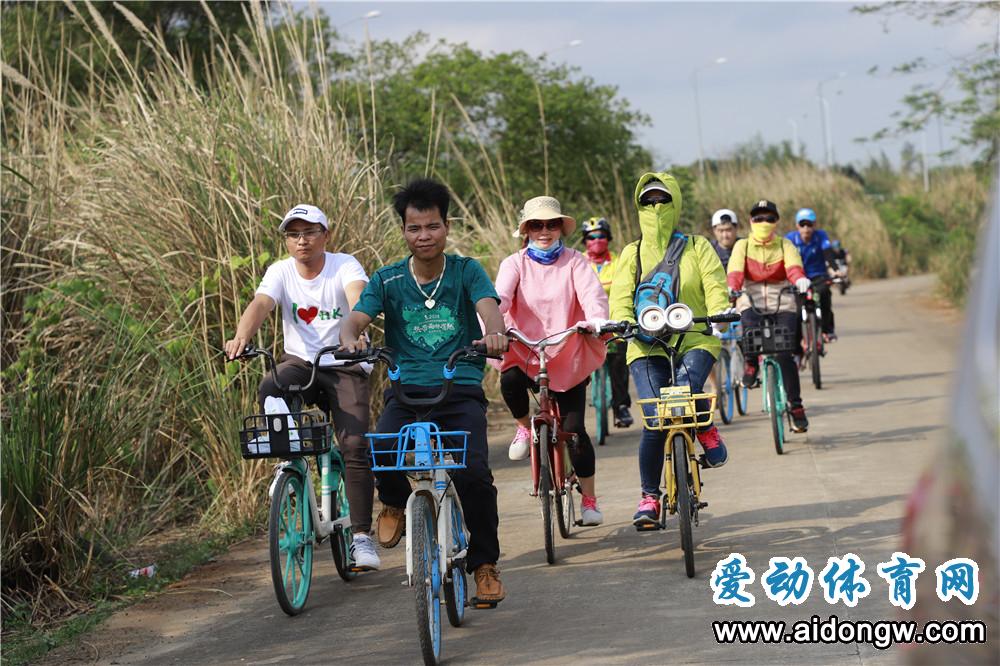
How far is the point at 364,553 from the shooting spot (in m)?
7.28

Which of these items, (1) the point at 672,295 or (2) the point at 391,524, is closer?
Answer: (2) the point at 391,524

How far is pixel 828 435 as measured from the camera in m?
12.1

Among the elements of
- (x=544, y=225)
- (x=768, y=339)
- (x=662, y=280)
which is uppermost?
(x=544, y=225)

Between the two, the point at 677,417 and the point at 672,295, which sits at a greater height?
the point at 672,295

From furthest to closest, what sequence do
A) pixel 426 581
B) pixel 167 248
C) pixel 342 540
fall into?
pixel 167 248 < pixel 342 540 < pixel 426 581

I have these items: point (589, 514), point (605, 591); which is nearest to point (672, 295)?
point (589, 514)

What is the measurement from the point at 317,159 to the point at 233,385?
6.47 feet

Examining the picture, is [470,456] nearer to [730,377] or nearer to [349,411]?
[349,411]

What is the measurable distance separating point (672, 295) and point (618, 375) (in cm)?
503

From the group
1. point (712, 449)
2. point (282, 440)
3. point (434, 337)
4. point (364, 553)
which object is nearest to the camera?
point (434, 337)

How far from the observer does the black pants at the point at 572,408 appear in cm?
816

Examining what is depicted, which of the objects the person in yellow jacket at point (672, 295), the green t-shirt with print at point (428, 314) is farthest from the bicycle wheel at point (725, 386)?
the green t-shirt with print at point (428, 314)

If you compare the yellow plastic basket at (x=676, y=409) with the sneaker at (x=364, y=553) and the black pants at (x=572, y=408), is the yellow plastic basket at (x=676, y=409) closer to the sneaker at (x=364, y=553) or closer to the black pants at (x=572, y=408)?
the black pants at (x=572, y=408)

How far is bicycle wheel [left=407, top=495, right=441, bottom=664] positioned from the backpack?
2.60 m
